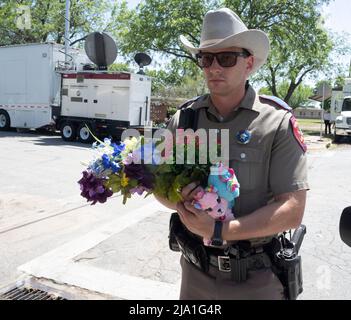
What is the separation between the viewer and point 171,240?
6.99 feet

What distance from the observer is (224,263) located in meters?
1.87

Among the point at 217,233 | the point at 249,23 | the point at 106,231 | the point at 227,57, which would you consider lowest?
the point at 106,231

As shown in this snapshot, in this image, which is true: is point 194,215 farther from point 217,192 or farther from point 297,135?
point 297,135

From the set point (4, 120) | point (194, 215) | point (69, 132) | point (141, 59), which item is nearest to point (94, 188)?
point (194, 215)

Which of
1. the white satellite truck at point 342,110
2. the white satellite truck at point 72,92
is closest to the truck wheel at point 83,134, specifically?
the white satellite truck at point 72,92

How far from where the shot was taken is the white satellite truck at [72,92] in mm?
14312

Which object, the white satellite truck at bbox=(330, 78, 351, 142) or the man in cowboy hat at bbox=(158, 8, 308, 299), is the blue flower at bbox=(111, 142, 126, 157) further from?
the white satellite truck at bbox=(330, 78, 351, 142)

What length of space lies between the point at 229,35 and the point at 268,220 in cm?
86

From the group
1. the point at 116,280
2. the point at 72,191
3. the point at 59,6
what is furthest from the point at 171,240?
the point at 59,6

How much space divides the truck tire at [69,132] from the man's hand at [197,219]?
14.1 m

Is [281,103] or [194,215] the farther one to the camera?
[281,103]

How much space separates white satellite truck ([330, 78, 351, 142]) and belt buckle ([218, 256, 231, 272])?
18.9 meters

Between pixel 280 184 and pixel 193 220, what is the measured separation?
1.33 feet
